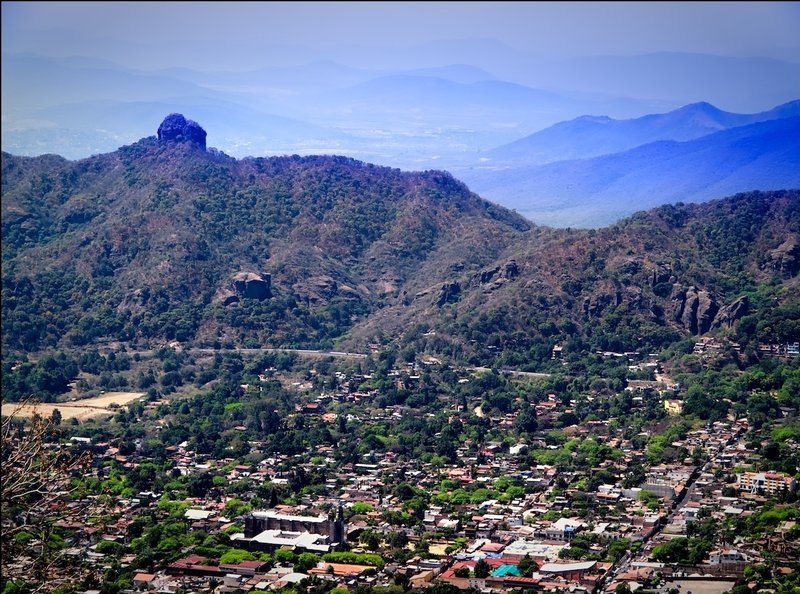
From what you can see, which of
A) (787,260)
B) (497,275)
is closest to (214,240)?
(497,275)

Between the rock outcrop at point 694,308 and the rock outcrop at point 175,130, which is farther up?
the rock outcrop at point 175,130

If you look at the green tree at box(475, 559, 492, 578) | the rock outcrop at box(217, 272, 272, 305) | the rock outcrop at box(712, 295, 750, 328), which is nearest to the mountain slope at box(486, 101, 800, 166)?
the rock outcrop at box(217, 272, 272, 305)

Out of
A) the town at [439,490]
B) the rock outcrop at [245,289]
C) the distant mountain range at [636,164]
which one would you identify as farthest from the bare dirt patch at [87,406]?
the distant mountain range at [636,164]

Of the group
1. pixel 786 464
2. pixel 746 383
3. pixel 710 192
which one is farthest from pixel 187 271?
pixel 710 192

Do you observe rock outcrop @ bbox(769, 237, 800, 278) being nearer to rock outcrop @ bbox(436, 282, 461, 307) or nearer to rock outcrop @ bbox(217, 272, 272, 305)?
rock outcrop @ bbox(436, 282, 461, 307)

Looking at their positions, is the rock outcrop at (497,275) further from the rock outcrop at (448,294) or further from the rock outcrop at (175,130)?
the rock outcrop at (175,130)

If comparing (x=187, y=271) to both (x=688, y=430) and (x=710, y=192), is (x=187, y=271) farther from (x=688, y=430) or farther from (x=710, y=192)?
(x=710, y=192)
